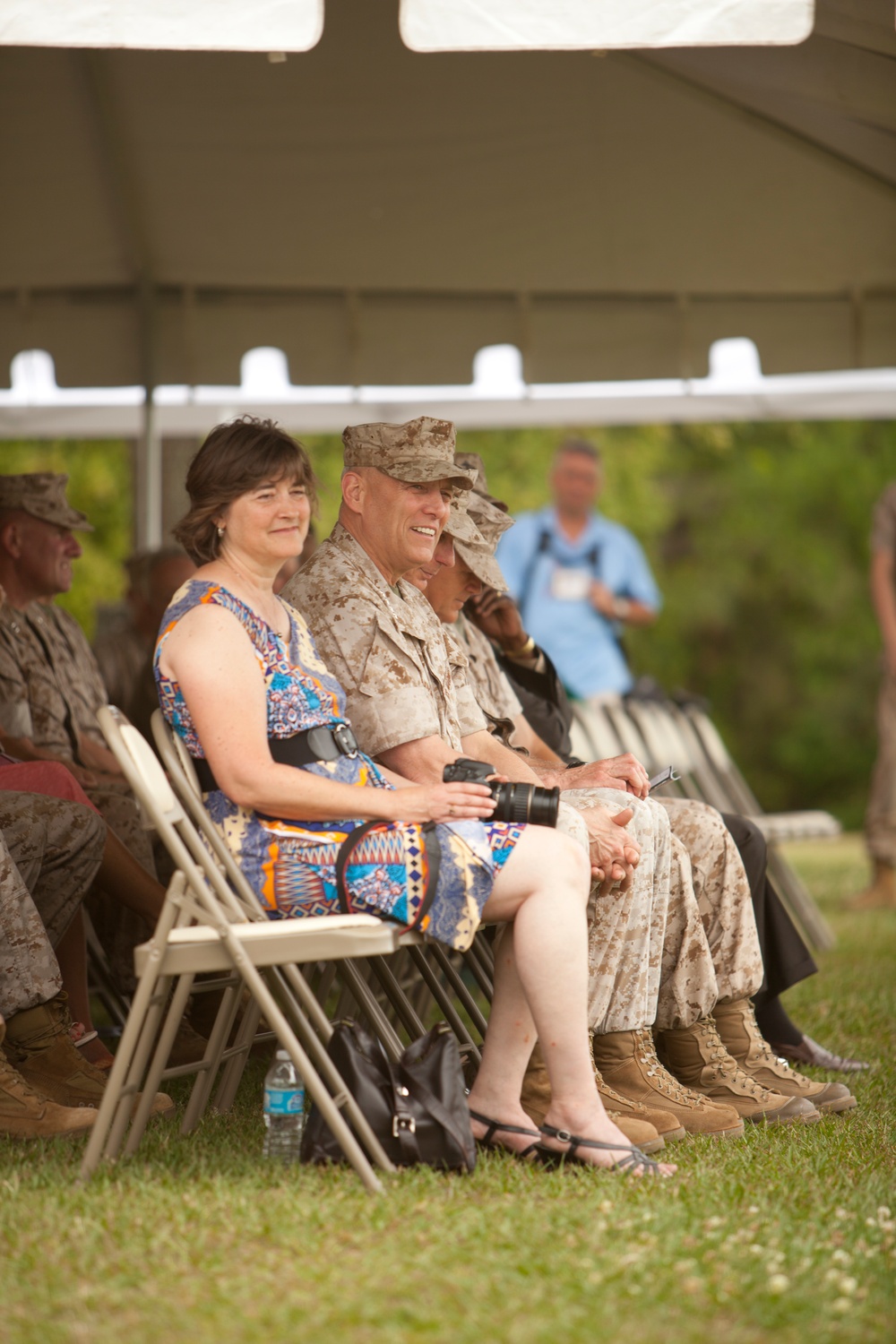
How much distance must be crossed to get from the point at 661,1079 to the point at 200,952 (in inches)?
52.5

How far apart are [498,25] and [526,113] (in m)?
2.21

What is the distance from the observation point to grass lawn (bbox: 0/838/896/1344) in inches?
88.1

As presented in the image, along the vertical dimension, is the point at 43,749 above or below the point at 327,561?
below

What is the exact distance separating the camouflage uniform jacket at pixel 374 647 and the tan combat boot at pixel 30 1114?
1.03m

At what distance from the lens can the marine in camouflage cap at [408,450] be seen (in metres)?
3.68

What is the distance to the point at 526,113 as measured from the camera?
5660 mm

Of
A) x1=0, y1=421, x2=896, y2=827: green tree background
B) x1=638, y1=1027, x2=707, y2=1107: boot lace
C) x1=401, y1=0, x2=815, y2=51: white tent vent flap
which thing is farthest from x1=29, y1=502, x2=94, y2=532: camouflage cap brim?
x1=0, y1=421, x2=896, y2=827: green tree background

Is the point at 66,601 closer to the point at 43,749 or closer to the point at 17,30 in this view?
the point at 43,749

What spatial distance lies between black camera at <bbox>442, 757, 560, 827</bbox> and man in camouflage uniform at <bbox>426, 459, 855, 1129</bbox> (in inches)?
25.0

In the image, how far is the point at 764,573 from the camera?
2152cm

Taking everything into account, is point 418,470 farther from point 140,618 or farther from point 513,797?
point 140,618

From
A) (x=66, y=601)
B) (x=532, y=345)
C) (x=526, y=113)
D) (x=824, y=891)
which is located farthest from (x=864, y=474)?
(x=526, y=113)

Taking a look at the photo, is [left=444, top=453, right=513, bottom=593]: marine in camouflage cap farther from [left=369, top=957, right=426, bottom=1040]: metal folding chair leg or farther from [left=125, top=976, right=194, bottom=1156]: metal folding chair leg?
[left=125, top=976, right=194, bottom=1156]: metal folding chair leg

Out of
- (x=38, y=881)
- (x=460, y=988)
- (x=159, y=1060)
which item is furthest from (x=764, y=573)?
(x=159, y=1060)
